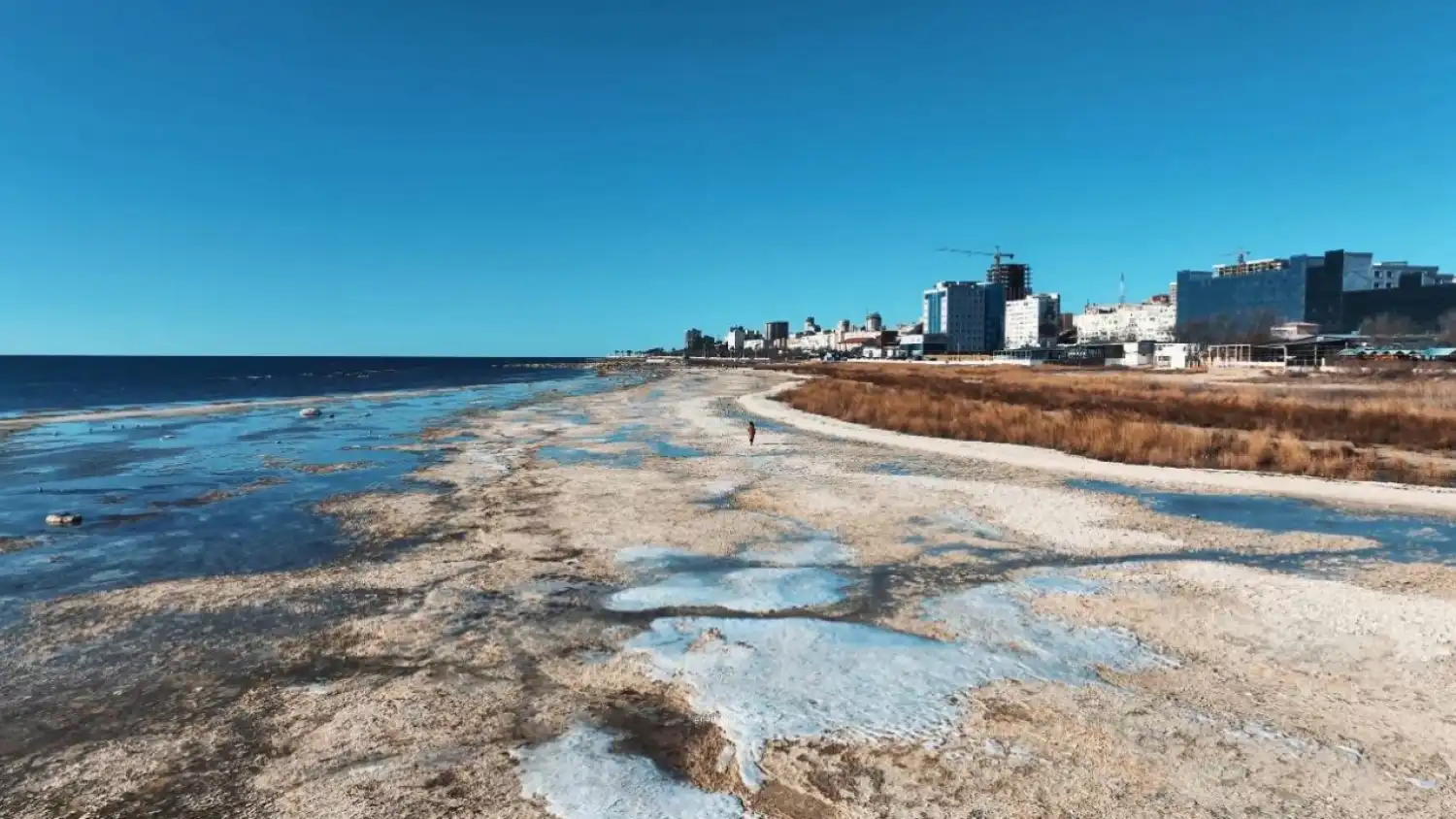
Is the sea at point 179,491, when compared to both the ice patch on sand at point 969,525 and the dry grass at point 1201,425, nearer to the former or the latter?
the ice patch on sand at point 969,525

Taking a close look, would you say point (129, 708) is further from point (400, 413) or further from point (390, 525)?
point (400, 413)

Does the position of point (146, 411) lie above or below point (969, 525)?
above

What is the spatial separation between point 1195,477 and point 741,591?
43.7 feet

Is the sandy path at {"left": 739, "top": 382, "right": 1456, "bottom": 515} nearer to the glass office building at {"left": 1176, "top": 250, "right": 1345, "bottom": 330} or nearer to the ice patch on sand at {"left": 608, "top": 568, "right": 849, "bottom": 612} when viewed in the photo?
the ice patch on sand at {"left": 608, "top": 568, "right": 849, "bottom": 612}

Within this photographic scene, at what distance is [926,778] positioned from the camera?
5254 mm

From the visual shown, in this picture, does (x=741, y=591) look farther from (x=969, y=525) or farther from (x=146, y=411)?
(x=146, y=411)

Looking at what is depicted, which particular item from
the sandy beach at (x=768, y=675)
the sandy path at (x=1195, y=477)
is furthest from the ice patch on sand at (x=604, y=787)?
the sandy path at (x=1195, y=477)

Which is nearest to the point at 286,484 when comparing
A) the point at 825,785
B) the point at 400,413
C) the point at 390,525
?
the point at 390,525

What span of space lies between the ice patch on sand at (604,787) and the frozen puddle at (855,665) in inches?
17.8

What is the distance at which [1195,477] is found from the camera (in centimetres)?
1788

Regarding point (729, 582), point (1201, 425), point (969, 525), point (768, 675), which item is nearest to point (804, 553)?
point (729, 582)

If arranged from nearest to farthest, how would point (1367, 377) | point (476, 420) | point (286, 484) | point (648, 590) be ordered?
point (648, 590) → point (286, 484) → point (476, 420) → point (1367, 377)

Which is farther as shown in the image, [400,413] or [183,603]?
[400,413]

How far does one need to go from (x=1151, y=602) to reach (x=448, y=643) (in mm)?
7536
